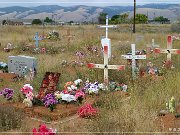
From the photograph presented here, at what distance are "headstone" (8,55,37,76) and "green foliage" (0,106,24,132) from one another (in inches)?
221

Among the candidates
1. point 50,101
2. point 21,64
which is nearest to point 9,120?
point 50,101

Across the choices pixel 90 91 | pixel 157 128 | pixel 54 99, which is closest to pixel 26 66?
pixel 90 91

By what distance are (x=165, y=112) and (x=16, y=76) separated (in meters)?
6.42

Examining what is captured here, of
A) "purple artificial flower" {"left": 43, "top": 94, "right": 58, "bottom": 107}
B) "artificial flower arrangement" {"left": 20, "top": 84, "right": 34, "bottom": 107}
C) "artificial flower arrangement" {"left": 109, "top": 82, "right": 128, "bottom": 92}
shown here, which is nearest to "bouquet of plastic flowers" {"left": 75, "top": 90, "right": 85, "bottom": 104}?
"purple artificial flower" {"left": 43, "top": 94, "right": 58, "bottom": 107}

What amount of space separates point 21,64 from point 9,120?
21.0 feet

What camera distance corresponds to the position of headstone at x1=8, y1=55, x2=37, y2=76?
13.4 metres

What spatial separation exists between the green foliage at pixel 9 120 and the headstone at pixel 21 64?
221 inches

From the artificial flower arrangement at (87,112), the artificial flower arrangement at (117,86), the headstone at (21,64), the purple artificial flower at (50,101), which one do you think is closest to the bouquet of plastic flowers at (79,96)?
the purple artificial flower at (50,101)

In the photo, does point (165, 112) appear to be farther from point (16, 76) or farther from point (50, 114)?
point (16, 76)

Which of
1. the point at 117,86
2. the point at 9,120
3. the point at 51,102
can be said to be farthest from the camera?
the point at 117,86

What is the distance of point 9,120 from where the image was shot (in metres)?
7.48

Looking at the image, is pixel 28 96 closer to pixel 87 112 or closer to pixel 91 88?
pixel 87 112

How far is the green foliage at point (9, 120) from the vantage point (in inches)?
291

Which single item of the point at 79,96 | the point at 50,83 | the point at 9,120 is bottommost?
the point at 9,120
